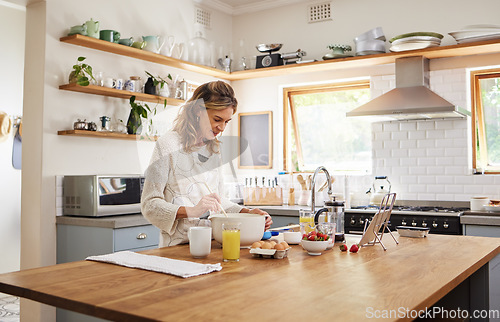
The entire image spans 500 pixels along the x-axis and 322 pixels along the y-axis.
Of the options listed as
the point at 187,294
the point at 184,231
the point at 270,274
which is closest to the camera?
the point at 187,294

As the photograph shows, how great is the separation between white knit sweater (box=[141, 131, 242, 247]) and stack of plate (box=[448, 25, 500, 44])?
9.83 ft

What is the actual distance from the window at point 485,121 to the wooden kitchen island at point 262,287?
290 cm

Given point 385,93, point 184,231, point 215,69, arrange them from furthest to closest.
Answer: point 215,69 < point 385,93 < point 184,231

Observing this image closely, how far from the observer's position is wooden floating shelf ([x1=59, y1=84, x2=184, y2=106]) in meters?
4.22

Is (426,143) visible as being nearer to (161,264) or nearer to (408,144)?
(408,144)

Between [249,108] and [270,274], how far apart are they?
14.6 ft

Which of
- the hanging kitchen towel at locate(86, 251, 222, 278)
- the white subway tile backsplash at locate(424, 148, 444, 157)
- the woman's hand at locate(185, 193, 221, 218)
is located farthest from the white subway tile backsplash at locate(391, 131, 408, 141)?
the hanging kitchen towel at locate(86, 251, 222, 278)

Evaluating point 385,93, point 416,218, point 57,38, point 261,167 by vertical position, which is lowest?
point 416,218

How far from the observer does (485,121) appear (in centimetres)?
501

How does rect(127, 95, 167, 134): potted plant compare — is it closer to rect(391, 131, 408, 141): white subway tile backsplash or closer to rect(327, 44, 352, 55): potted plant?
rect(327, 44, 352, 55): potted plant

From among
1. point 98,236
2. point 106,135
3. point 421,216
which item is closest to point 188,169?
point 98,236

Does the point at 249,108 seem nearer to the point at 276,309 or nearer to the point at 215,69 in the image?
the point at 215,69

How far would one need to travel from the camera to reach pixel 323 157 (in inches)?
231

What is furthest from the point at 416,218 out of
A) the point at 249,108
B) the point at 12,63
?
the point at 12,63
